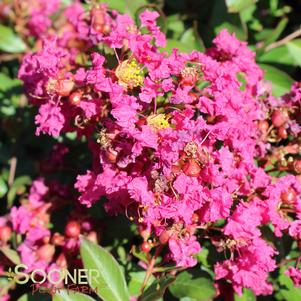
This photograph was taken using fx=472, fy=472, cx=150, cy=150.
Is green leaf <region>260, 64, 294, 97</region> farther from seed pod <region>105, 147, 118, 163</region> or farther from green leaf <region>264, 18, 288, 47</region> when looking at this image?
seed pod <region>105, 147, 118, 163</region>

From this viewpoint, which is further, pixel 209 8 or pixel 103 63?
pixel 209 8

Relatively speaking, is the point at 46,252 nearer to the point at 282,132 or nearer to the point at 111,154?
the point at 111,154

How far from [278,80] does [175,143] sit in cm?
95

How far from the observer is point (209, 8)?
8.11ft

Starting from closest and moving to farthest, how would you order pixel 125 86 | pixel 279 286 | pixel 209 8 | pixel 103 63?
pixel 125 86 < pixel 103 63 < pixel 279 286 < pixel 209 8

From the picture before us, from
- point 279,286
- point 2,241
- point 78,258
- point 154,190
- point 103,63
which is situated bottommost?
point 2,241

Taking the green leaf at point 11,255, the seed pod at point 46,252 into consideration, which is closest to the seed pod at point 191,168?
the seed pod at point 46,252

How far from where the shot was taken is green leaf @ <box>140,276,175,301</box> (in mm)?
1484

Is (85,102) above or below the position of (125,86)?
below

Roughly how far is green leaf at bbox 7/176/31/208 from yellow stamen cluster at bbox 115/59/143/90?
906 mm

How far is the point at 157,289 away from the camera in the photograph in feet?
4.98

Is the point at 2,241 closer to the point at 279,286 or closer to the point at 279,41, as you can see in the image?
the point at 279,286

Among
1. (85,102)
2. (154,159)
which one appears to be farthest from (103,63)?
(154,159)

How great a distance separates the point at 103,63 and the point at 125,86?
0.17m
